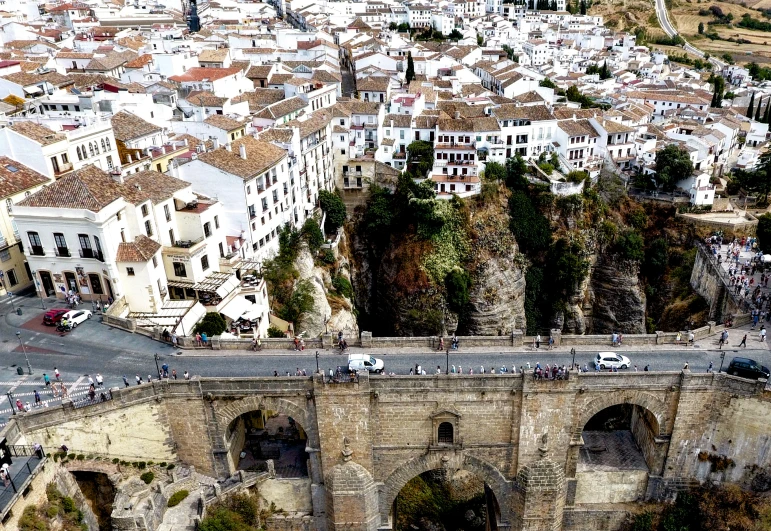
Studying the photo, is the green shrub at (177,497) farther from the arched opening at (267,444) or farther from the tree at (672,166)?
the tree at (672,166)

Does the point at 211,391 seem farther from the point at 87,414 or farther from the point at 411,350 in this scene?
the point at 411,350

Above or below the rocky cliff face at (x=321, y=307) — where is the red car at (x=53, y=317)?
above

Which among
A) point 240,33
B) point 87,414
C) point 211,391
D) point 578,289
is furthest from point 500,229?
point 240,33

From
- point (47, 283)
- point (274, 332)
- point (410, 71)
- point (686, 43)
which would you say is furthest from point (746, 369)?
point (686, 43)

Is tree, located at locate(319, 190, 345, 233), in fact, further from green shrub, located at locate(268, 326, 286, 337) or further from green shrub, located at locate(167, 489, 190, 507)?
green shrub, located at locate(167, 489, 190, 507)

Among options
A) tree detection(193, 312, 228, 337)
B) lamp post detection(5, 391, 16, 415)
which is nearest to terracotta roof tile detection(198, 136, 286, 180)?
tree detection(193, 312, 228, 337)

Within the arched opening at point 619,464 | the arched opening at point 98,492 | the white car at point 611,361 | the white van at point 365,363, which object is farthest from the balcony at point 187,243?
the arched opening at point 619,464
